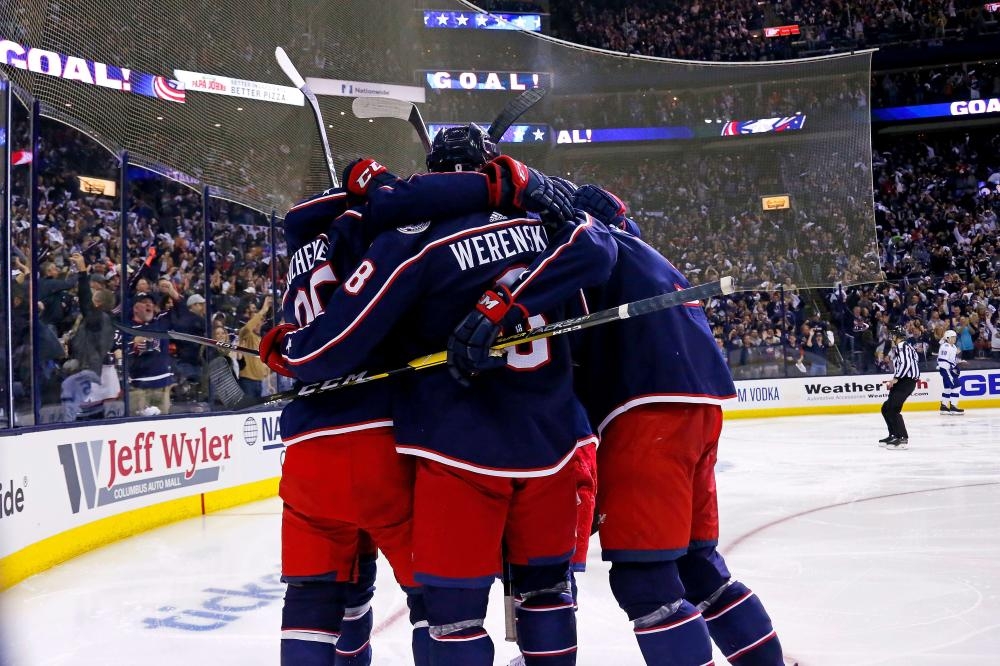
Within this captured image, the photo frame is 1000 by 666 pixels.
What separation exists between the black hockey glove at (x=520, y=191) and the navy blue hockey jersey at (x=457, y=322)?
0.03 meters

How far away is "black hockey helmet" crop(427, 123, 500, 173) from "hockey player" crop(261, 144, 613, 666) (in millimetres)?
102

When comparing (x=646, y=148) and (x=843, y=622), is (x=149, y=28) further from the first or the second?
(x=646, y=148)

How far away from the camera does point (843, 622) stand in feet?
8.99

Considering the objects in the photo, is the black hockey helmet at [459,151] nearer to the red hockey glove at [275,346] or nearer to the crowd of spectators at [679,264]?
the red hockey glove at [275,346]

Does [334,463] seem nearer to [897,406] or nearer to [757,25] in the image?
[897,406]

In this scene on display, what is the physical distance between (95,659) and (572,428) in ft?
5.99

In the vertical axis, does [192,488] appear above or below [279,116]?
Answer: below

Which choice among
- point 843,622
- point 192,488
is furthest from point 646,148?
point 843,622

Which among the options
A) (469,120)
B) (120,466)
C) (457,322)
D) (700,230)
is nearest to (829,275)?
(700,230)

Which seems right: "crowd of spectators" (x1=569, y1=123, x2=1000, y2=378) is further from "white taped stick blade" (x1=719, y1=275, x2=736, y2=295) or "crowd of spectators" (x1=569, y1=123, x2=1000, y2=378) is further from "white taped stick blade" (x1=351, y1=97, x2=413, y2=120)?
"white taped stick blade" (x1=719, y1=275, x2=736, y2=295)

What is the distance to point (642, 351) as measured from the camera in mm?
1815

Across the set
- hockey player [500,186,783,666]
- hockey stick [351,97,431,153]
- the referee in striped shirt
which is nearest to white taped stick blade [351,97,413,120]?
hockey stick [351,97,431,153]

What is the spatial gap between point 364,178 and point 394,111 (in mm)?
1298

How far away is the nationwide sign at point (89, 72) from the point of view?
159 inches
